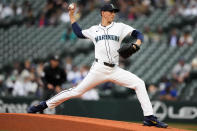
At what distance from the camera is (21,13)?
2270 cm

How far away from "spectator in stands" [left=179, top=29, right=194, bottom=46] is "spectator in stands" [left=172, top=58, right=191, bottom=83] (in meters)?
1.15

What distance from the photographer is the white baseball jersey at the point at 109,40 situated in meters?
7.62

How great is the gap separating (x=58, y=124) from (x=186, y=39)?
1061 centimetres

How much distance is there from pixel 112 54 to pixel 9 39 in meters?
13.7

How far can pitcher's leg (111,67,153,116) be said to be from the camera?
7426 millimetres

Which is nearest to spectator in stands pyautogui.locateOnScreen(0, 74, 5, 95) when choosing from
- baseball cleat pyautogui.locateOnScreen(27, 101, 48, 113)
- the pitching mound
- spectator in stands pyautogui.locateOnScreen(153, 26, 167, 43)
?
spectator in stands pyautogui.locateOnScreen(153, 26, 167, 43)

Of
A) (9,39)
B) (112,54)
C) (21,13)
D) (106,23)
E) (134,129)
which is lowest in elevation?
(134,129)

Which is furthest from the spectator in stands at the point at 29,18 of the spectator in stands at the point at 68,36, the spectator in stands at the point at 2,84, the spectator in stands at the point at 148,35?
the spectator in stands at the point at 148,35

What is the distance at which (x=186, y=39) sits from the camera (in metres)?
17.4

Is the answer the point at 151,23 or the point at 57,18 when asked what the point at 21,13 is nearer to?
the point at 57,18

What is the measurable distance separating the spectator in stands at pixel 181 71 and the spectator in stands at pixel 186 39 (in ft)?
3.79

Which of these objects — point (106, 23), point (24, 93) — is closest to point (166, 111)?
point (24, 93)

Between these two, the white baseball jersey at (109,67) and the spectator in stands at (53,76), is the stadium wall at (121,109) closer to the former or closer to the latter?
the spectator in stands at (53,76)

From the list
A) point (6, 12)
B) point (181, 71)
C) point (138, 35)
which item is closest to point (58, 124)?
point (138, 35)
